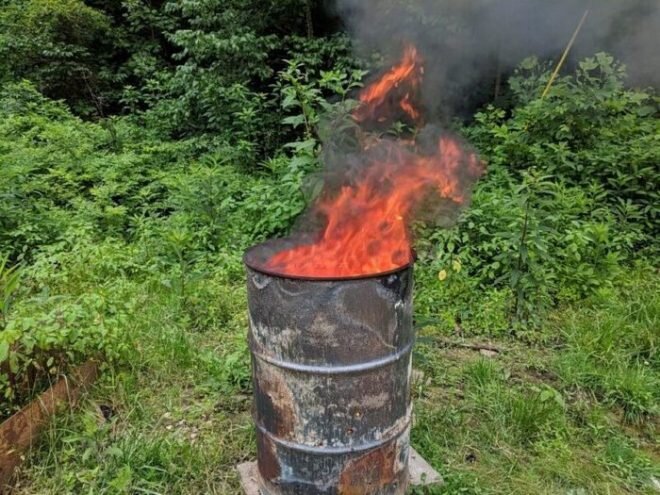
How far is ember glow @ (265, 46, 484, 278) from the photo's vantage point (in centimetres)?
190

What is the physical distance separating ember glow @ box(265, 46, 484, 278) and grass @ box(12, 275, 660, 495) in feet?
2.66

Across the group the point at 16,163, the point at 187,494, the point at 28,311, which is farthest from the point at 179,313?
the point at 16,163

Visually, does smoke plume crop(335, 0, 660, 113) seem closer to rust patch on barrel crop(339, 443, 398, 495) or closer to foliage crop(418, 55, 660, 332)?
foliage crop(418, 55, 660, 332)

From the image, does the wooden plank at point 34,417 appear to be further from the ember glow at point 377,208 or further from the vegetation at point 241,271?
the ember glow at point 377,208

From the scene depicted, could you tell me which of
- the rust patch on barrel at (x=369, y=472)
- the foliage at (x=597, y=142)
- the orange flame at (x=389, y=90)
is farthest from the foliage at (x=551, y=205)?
the rust patch on barrel at (x=369, y=472)

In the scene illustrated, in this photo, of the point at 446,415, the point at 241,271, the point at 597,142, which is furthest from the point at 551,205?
the point at 241,271

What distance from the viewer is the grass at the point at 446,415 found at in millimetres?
2152

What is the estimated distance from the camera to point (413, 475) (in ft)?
7.05

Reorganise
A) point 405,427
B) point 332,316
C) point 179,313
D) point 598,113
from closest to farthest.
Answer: point 332,316, point 405,427, point 179,313, point 598,113

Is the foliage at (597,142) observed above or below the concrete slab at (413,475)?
above

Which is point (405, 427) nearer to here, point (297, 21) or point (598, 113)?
point (598, 113)

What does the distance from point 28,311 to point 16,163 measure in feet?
10.5

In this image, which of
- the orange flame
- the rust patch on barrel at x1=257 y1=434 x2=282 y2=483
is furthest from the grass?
the orange flame

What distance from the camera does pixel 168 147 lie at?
624 cm
